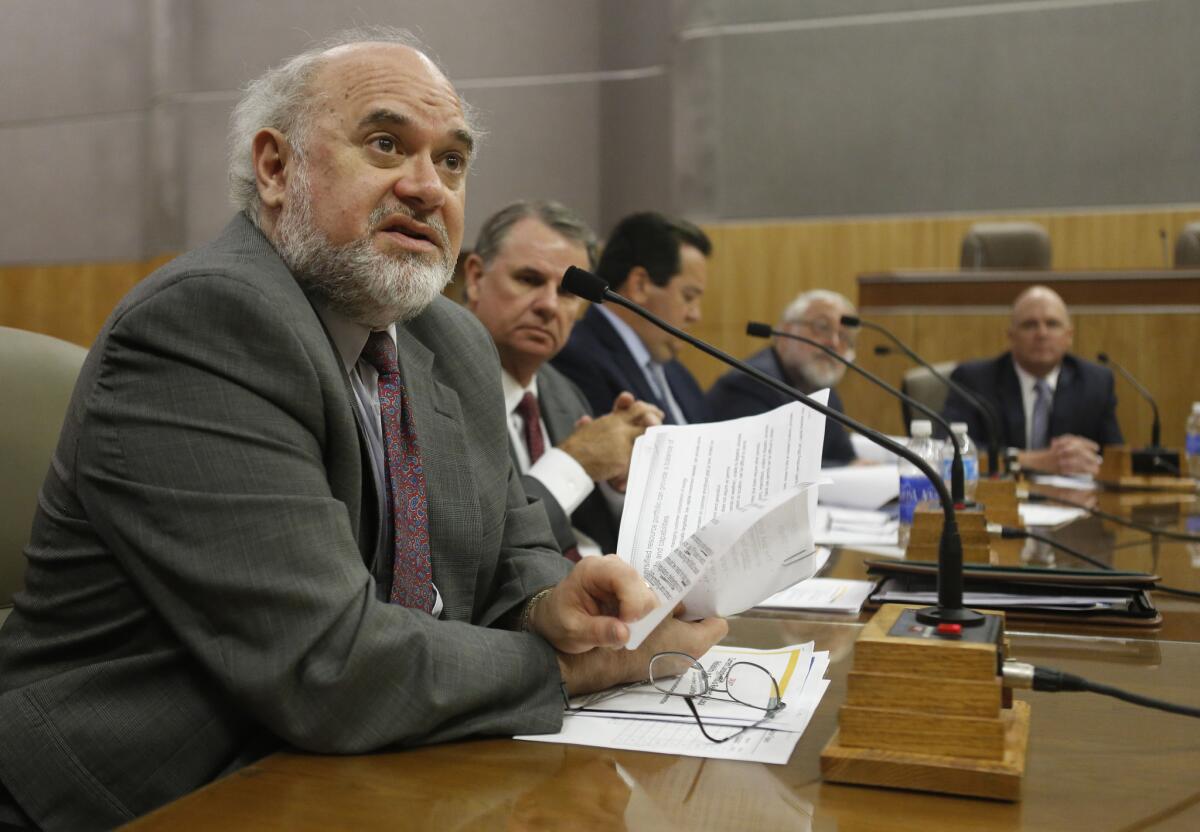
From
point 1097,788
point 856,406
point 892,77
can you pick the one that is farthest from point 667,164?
point 1097,788

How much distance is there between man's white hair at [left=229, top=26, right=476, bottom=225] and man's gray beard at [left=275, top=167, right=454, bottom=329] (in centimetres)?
6

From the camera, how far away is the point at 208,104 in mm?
8484

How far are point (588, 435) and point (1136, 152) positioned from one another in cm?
604

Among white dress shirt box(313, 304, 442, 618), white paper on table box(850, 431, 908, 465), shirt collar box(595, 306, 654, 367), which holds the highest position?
white dress shirt box(313, 304, 442, 618)

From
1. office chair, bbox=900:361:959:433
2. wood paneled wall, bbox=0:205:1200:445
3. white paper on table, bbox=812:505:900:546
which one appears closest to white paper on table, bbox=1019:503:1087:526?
white paper on table, bbox=812:505:900:546

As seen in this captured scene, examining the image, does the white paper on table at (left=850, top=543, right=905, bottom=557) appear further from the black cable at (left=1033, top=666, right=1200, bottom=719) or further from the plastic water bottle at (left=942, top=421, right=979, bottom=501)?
the black cable at (left=1033, top=666, right=1200, bottom=719)

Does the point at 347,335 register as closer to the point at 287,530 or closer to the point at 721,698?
the point at 287,530

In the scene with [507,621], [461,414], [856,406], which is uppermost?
[461,414]

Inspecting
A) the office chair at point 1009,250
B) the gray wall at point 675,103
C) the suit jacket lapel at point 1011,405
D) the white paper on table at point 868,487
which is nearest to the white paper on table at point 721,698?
the white paper on table at point 868,487

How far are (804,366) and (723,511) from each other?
3833 millimetres

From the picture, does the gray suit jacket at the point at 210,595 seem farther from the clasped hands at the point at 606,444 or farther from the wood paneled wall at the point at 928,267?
the wood paneled wall at the point at 928,267

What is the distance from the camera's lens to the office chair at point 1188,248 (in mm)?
6016

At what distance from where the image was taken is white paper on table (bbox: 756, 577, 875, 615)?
159 cm

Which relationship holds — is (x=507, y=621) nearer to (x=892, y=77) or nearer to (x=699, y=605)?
(x=699, y=605)
